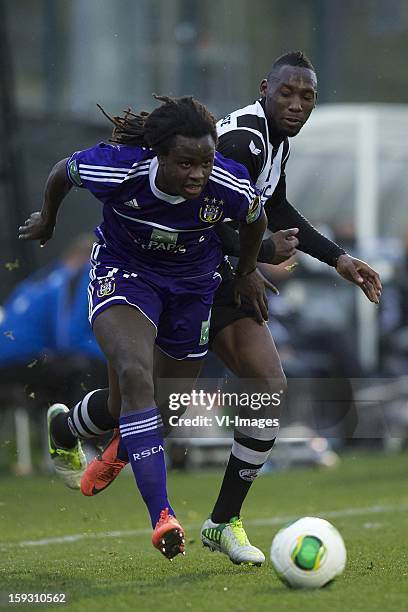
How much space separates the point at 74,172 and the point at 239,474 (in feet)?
6.00

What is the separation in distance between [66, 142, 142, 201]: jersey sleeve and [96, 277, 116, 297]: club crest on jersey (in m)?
0.41

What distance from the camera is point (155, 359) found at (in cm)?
718

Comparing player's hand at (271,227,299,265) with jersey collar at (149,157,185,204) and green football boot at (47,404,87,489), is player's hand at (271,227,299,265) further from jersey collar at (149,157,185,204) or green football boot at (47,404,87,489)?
green football boot at (47,404,87,489)

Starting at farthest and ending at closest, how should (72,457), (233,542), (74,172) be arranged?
(72,457), (233,542), (74,172)

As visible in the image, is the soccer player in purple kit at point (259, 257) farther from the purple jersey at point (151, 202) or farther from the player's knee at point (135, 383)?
the player's knee at point (135, 383)

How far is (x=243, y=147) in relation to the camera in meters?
6.68

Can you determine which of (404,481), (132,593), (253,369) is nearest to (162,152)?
(253,369)

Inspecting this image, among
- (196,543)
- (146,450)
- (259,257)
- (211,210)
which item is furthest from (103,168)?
(196,543)

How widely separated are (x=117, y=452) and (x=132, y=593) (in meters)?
1.92

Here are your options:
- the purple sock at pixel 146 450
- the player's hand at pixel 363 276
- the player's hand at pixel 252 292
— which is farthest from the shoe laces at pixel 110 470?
the player's hand at pixel 363 276

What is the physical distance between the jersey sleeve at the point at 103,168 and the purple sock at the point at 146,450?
1.09 meters

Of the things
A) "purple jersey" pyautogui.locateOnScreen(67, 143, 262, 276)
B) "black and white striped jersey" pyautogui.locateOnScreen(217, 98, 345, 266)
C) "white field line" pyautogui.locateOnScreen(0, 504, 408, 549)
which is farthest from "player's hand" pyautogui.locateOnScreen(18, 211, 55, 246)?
"white field line" pyautogui.locateOnScreen(0, 504, 408, 549)

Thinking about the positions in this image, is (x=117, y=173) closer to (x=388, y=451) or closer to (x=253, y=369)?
(x=253, y=369)

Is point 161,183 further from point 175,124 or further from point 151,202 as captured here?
point 175,124
